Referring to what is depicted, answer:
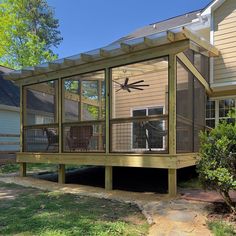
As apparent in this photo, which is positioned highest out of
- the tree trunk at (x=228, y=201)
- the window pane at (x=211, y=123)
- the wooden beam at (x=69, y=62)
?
the wooden beam at (x=69, y=62)

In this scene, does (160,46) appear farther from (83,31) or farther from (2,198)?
(83,31)

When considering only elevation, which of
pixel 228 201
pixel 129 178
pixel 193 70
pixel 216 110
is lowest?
pixel 129 178

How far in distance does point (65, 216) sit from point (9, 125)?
12.7m

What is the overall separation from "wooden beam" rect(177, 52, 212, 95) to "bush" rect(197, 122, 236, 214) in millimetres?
2624

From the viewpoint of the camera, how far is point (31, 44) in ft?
89.0

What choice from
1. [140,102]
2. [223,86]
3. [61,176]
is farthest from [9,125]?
[223,86]

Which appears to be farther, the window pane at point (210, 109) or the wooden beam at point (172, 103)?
the window pane at point (210, 109)

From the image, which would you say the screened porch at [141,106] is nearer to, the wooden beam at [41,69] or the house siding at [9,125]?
the wooden beam at [41,69]

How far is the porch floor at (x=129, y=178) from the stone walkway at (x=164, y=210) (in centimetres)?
83

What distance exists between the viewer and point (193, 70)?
817cm

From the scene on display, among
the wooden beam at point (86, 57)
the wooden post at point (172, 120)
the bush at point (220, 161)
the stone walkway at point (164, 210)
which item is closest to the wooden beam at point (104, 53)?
the wooden beam at point (86, 57)

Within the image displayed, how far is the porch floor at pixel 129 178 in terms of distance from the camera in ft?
27.2

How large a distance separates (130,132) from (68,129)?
1.91 m

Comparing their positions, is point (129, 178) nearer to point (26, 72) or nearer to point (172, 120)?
point (172, 120)
